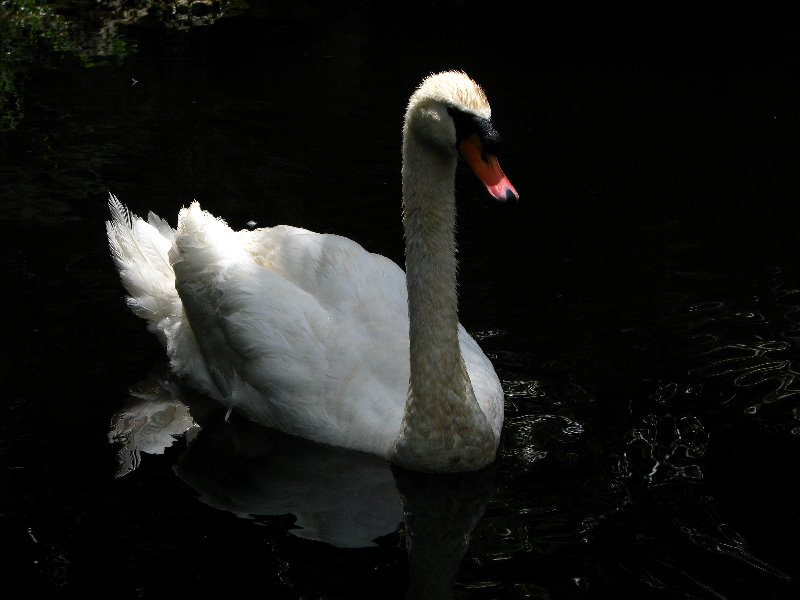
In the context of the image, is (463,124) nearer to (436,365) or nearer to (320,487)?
(436,365)

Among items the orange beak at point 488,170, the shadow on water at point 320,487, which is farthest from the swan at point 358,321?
the shadow on water at point 320,487

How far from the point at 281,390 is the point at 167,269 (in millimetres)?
2047

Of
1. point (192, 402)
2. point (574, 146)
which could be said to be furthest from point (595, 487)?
point (574, 146)

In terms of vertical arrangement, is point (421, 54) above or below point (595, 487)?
above

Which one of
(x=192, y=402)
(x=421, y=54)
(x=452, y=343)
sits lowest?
(x=192, y=402)

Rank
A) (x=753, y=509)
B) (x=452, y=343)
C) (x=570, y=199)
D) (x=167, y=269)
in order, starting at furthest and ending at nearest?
(x=570, y=199) < (x=167, y=269) < (x=452, y=343) < (x=753, y=509)

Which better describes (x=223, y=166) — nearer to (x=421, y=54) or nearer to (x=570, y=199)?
(x=570, y=199)

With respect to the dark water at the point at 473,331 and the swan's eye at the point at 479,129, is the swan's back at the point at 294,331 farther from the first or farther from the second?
the swan's eye at the point at 479,129

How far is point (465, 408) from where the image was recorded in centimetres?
636

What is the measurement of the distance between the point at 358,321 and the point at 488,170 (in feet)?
5.60

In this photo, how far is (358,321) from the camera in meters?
7.07

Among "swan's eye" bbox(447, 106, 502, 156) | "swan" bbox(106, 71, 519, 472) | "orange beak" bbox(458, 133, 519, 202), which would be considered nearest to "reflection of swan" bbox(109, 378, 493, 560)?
"swan" bbox(106, 71, 519, 472)

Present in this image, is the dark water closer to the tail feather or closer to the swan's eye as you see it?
the tail feather

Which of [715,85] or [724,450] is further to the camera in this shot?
[715,85]
